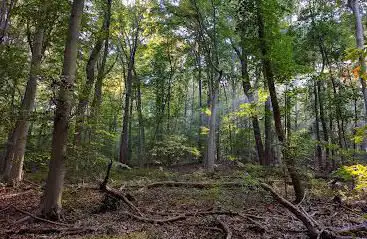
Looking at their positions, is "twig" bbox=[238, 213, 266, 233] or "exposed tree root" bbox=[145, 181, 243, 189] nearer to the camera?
"twig" bbox=[238, 213, 266, 233]

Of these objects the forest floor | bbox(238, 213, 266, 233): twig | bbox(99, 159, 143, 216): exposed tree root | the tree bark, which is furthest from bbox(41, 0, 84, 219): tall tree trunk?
the tree bark

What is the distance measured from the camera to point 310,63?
807 inches

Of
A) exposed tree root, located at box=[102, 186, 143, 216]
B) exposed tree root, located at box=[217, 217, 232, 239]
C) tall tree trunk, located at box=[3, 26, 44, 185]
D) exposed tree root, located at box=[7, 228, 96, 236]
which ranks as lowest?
exposed tree root, located at box=[7, 228, 96, 236]

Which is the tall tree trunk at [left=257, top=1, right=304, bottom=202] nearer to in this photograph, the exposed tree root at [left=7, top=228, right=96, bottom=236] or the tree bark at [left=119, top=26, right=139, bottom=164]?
the exposed tree root at [left=7, top=228, right=96, bottom=236]

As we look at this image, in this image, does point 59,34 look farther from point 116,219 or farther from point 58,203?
point 116,219

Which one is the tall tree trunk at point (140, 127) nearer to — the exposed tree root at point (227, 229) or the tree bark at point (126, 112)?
the tree bark at point (126, 112)

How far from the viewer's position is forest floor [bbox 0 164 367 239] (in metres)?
5.32

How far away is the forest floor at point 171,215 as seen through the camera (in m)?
5.32

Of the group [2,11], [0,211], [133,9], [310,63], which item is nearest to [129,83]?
[133,9]

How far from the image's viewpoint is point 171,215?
21.9ft

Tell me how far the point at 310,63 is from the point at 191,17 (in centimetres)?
937

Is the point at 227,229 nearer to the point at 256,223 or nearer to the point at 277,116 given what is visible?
the point at 256,223

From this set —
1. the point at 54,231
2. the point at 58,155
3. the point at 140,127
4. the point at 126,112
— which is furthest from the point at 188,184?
the point at 140,127

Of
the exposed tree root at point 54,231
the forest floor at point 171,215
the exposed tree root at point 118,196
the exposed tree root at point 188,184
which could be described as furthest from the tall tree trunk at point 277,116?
the exposed tree root at point 54,231
